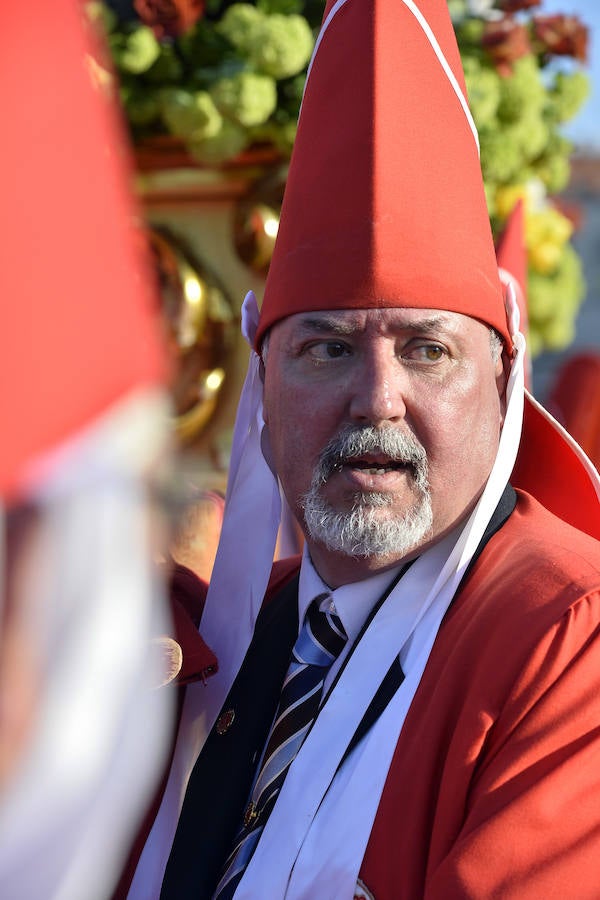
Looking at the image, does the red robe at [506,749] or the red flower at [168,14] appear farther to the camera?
the red flower at [168,14]

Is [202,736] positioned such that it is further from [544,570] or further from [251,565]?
[544,570]

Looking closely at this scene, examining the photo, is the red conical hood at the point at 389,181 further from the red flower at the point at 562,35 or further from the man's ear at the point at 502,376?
the red flower at the point at 562,35

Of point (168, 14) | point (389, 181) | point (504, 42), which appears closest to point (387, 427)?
point (389, 181)

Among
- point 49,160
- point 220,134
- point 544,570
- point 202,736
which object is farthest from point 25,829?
point 220,134

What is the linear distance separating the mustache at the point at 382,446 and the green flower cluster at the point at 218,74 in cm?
155

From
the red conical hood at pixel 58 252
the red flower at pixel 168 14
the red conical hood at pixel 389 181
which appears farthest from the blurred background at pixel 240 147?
the red conical hood at pixel 58 252

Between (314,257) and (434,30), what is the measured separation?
1.47 ft

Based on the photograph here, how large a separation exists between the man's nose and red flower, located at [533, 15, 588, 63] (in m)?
2.19

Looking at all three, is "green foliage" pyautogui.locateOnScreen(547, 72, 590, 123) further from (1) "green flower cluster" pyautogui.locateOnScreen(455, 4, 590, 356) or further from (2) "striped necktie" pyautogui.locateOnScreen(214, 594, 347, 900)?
(2) "striped necktie" pyautogui.locateOnScreen(214, 594, 347, 900)

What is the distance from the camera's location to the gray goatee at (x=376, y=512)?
1.96m

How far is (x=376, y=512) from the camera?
6.48 ft

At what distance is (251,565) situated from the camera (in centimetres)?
231

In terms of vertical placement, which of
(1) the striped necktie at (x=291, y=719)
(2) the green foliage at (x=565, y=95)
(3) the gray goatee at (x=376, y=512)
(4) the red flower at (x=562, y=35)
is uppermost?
(4) the red flower at (x=562, y=35)

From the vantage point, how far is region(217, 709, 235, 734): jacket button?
81.5 inches
